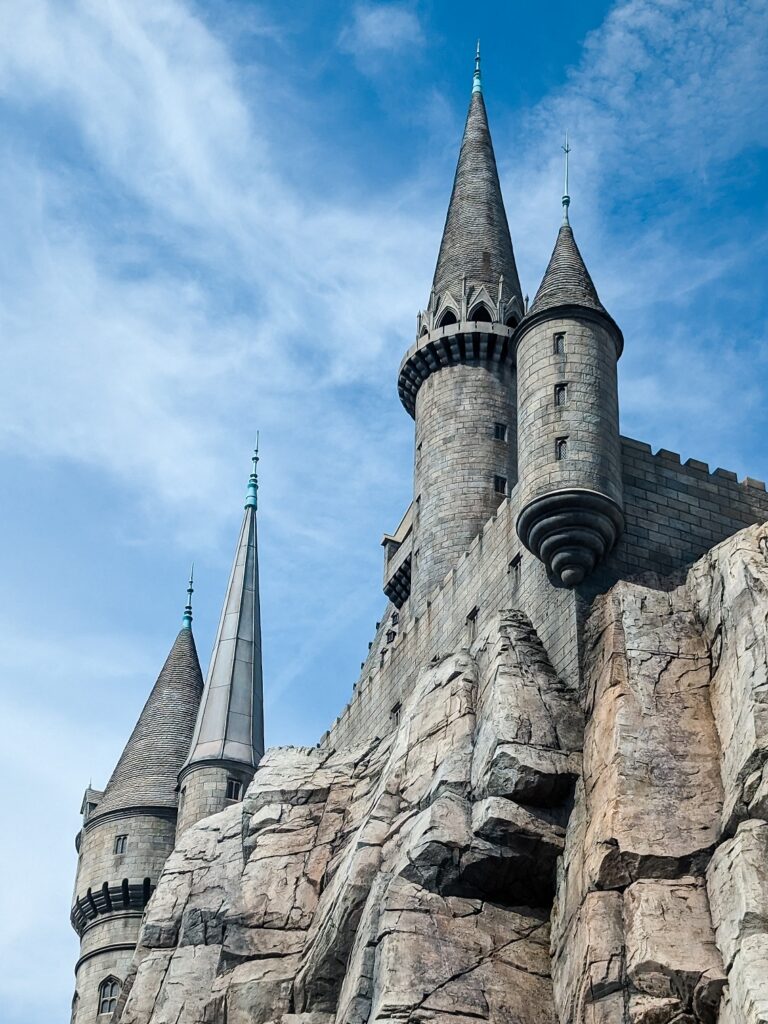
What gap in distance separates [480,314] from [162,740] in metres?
20.6

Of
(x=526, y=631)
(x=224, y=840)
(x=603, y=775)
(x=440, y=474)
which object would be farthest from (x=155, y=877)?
(x=603, y=775)

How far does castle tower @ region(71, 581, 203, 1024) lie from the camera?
50.9 metres

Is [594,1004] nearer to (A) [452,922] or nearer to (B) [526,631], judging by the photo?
(A) [452,922]

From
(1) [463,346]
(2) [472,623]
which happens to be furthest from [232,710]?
(2) [472,623]

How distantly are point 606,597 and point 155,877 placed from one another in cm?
2689

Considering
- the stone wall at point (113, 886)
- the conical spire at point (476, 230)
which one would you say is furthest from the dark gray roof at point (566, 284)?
the stone wall at point (113, 886)

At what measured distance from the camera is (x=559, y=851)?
2670 cm

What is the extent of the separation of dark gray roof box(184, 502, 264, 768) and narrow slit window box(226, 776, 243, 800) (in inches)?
27.0

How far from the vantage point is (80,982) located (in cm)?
5153

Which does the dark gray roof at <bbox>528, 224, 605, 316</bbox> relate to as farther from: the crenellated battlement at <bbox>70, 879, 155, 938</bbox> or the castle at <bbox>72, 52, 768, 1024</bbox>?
the crenellated battlement at <bbox>70, 879, 155, 938</bbox>

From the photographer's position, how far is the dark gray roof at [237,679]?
51.0m

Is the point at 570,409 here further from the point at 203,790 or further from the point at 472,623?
the point at 203,790

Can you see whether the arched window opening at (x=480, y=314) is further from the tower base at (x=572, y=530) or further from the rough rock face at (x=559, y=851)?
the rough rock face at (x=559, y=851)

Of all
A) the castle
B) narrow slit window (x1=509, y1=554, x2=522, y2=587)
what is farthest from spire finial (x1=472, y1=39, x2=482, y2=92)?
narrow slit window (x1=509, y1=554, x2=522, y2=587)
